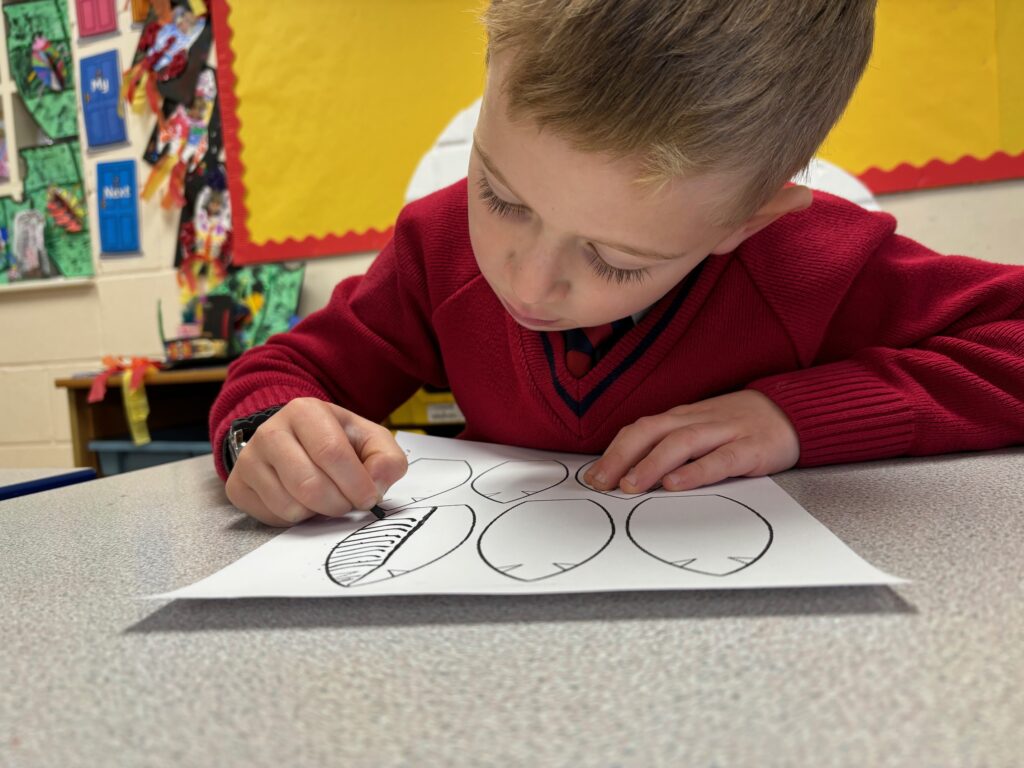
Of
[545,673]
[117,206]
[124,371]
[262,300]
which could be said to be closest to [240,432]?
[545,673]

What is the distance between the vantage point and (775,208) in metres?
0.51

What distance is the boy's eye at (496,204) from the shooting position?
0.45m

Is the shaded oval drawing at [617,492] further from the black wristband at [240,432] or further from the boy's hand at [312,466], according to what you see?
the black wristband at [240,432]

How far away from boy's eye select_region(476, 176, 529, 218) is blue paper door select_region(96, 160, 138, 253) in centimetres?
185

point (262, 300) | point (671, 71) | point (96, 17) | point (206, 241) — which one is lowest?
point (262, 300)

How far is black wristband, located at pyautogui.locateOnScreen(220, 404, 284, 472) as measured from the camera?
0.53m

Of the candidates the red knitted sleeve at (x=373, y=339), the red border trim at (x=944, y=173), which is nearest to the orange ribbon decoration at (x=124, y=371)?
the red knitted sleeve at (x=373, y=339)

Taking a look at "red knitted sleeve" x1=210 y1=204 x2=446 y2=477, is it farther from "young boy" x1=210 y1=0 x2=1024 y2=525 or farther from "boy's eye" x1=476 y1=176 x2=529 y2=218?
"boy's eye" x1=476 y1=176 x2=529 y2=218

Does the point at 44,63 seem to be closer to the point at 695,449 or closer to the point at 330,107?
the point at 330,107

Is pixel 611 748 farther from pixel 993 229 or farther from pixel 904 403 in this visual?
pixel 993 229

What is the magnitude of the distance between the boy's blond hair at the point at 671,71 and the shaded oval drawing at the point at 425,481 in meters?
0.22

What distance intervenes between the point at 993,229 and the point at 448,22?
4.07 feet

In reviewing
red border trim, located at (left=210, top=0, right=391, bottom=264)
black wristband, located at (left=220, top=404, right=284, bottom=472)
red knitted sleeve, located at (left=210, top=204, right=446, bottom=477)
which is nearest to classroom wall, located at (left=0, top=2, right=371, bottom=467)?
red border trim, located at (left=210, top=0, right=391, bottom=264)

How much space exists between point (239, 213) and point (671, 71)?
170 centimetres
